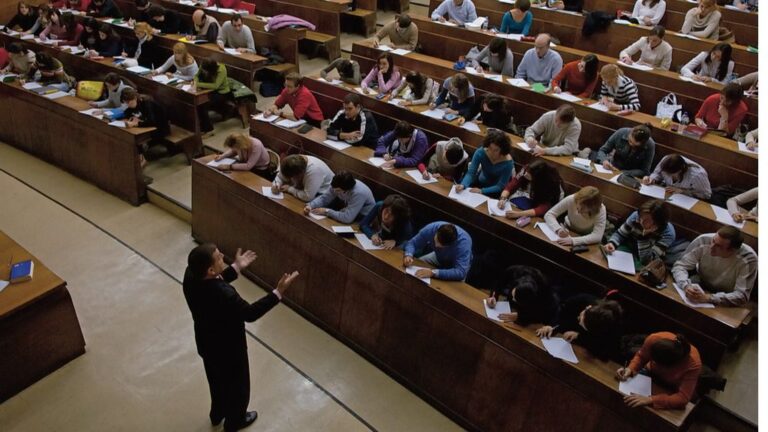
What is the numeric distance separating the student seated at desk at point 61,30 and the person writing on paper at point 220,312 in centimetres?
546

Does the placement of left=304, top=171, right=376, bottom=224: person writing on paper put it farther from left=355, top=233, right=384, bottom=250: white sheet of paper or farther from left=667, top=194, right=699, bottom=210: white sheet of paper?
left=667, top=194, right=699, bottom=210: white sheet of paper

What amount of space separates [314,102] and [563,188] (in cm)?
235

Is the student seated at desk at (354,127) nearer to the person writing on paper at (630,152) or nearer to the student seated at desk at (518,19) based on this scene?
the person writing on paper at (630,152)

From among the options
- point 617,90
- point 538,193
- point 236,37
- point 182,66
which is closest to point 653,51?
point 617,90

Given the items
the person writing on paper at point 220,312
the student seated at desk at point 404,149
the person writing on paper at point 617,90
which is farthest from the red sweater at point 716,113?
the person writing on paper at point 220,312

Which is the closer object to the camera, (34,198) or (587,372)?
(587,372)

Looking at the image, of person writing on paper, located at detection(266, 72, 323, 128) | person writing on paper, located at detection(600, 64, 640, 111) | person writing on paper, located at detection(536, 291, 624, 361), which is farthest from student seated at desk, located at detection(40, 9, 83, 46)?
person writing on paper, located at detection(536, 291, 624, 361)

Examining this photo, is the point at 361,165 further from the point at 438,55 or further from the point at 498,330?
the point at 438,55

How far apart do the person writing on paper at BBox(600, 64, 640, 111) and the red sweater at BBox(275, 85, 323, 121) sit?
2.51 meters

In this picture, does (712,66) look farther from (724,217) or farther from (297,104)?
(297,104)

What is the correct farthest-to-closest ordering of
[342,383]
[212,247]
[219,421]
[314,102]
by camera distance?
[314,102] → [342,383] → [219,421] → [212,247]

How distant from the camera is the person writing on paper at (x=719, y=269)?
3.01m

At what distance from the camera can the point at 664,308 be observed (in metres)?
3.04

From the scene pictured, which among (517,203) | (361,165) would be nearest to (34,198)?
(361,165)
